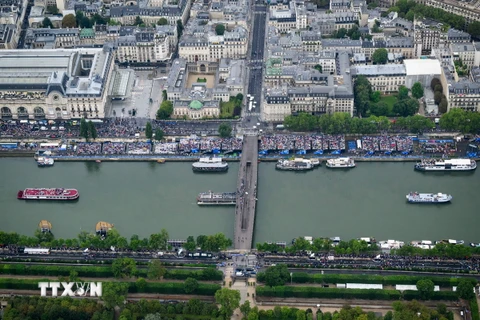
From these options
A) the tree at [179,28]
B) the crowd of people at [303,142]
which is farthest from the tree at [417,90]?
the tree at [179,28]

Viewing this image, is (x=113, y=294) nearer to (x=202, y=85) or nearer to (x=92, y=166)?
(x=92, y=166)

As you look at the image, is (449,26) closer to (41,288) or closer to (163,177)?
(163,177)

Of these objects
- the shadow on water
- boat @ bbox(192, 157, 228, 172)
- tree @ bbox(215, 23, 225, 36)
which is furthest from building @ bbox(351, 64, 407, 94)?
the shadow on water

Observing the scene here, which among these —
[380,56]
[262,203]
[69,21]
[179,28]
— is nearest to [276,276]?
[262,203]

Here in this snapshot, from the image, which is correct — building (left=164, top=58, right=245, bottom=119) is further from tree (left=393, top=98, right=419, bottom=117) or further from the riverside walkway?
tree (left=393, top=98, right=419, bottom=117)

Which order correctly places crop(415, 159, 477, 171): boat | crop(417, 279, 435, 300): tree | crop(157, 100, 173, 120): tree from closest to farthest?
1. crop(417, 279, 435, 300): tree
2. crop(415, 159, 477, 171): boat
3. crop(157, 100, 173, 120): tree

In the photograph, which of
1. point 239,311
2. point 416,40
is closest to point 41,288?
point 239,311
